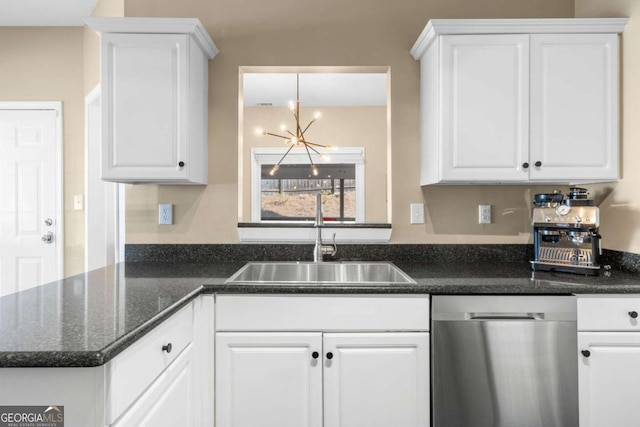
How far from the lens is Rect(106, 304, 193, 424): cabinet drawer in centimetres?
88

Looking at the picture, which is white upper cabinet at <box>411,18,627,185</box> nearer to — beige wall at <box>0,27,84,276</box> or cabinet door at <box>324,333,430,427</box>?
cabinet door at <box>324,333,430,427</box>

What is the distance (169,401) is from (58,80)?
2.90 m

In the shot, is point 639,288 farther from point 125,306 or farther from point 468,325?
point 125,306

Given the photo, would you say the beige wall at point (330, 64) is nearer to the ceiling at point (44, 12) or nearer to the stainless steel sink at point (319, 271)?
the stainless steel sink at point (319, 271)

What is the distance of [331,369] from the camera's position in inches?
61.7

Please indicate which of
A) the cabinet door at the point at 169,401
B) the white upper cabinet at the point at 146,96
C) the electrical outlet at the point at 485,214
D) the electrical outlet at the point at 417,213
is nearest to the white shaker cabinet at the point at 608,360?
the electrical outlet at the point at 485,214

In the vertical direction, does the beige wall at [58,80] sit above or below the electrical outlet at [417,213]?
above

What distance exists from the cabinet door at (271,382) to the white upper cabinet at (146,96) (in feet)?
3.14

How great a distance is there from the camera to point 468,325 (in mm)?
1543

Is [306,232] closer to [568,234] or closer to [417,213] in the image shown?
[417,213]

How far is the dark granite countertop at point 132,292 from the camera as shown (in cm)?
83

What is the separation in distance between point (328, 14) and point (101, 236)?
2285mm

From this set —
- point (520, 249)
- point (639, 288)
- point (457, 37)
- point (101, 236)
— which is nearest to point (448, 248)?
point (520, 249)

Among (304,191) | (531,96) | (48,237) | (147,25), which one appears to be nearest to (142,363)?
(147,25)
